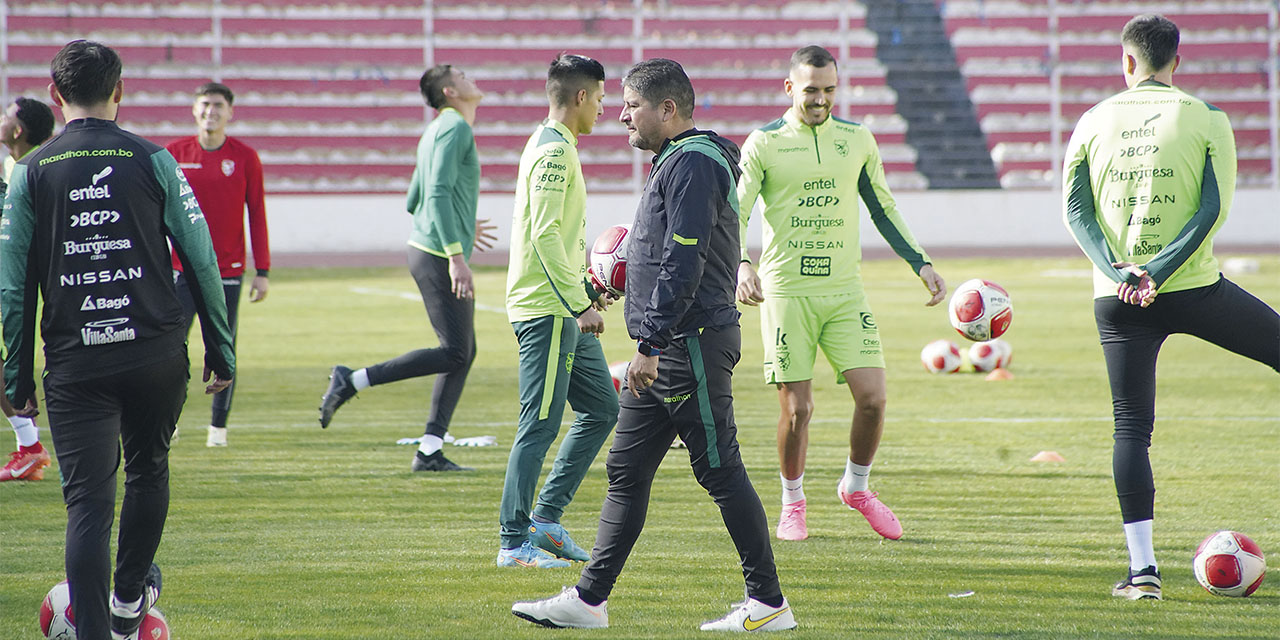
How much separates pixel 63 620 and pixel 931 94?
36967 millimetres

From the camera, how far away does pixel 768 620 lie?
4.41 metres

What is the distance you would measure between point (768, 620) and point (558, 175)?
188 centimetres

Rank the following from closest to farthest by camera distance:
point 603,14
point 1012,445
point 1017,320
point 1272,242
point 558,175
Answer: point 558,175, point 1012,445, point 1017,320, point 1272,242, point 603,14

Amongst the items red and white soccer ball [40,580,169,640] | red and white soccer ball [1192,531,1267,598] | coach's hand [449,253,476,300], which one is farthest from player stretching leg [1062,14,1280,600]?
red and white soccer ball [40,580,169,640]

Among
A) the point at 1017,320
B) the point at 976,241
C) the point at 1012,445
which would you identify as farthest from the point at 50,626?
the point at 976,241

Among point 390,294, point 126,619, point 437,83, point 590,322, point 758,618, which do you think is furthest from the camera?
point 390,294

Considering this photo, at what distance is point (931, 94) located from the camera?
129 feet

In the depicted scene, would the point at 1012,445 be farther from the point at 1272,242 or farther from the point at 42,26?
the point at 42,26

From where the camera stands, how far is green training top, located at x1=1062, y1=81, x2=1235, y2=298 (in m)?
4.86

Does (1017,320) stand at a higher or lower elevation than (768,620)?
lower

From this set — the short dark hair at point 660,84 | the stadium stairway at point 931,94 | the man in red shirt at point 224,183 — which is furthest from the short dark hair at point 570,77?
the stadium stairway at point 931,94

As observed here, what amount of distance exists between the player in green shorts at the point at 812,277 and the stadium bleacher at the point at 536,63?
30428mm

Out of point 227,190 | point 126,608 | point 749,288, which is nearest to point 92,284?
point 126,608

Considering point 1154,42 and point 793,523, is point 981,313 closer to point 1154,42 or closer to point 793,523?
point 793,523
